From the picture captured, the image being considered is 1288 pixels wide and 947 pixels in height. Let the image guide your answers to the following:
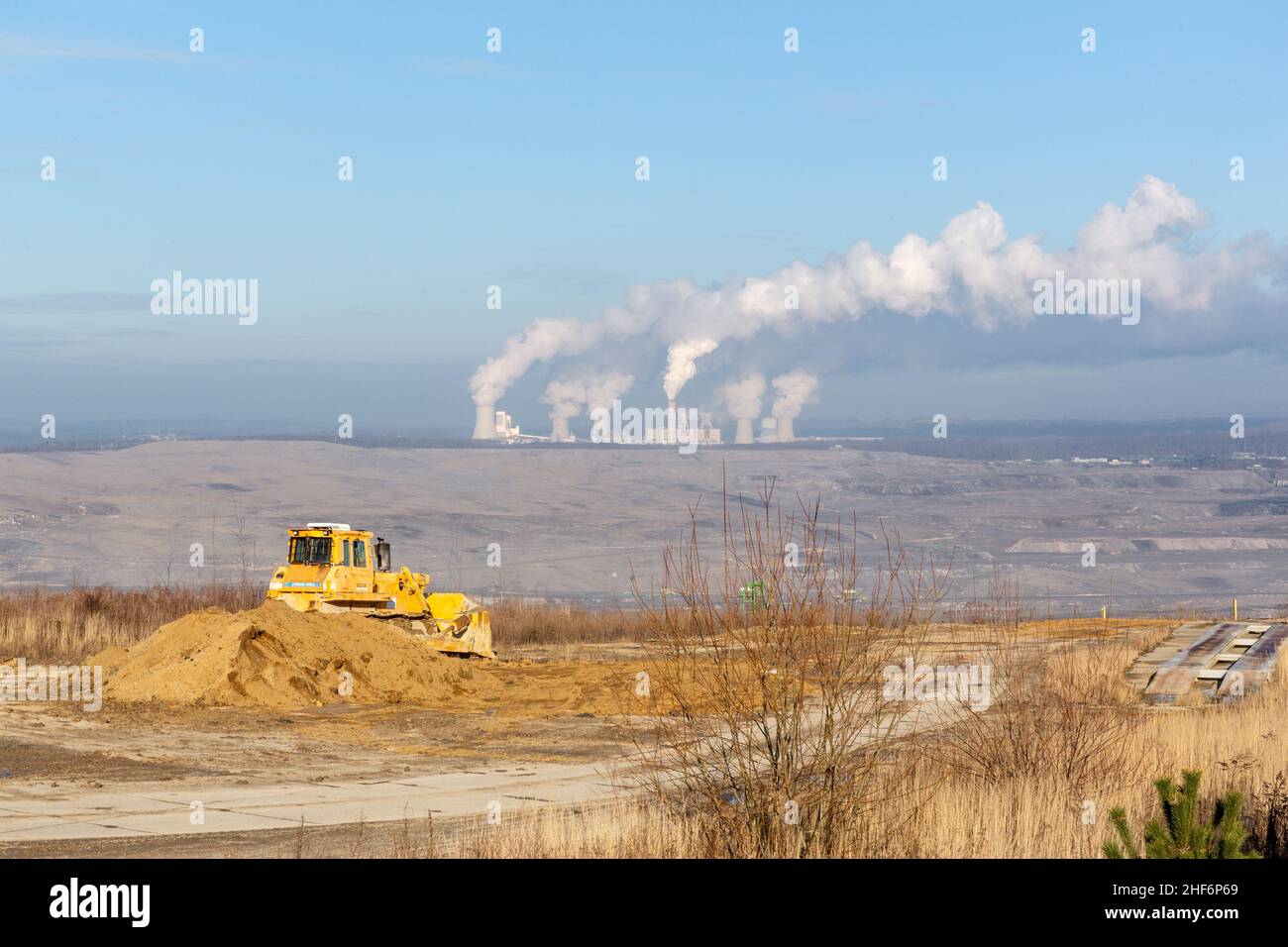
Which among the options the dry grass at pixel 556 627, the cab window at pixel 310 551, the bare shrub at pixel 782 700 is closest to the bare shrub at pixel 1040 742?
the bare shrub at pixel 782 700

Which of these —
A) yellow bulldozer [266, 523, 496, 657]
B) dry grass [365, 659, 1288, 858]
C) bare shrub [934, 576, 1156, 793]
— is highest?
yellow bulldozer [266, 523, 496, 657]

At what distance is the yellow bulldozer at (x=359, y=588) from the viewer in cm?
3247

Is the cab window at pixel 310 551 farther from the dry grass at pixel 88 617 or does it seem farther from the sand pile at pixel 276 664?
the dry grass at pixel 88 617

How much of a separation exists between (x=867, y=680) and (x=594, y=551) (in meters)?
83.9

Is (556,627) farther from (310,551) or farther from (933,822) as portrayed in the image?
(933,822)

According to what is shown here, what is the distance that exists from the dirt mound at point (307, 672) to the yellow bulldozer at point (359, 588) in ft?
7.10

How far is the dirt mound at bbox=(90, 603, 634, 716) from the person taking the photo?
26.3m

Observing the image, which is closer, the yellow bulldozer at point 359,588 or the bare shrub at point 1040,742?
the bare shrub at point 1040,742

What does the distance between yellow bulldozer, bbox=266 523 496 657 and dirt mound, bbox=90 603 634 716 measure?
2164 mm

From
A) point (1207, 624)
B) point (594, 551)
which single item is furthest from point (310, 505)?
point (1207, 624)

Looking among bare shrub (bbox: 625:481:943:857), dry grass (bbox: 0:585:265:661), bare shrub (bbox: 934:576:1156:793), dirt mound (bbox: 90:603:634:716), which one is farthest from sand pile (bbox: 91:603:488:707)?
bare shrub (bbox: 625:481:943:857)

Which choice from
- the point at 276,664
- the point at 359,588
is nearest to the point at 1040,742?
the point at 276,664

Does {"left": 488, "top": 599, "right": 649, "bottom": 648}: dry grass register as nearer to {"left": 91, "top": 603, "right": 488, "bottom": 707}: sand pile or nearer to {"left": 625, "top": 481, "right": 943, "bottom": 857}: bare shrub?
{"left": 91, "top": 603, "right": 488, "bottom": 707}: sand pile

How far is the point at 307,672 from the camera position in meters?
27.5
